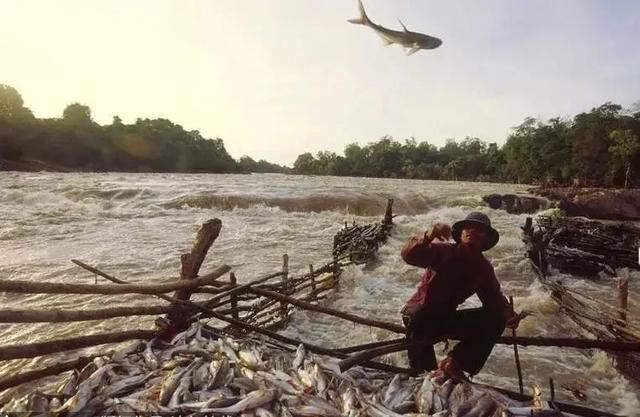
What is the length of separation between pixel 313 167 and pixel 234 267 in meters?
95.7

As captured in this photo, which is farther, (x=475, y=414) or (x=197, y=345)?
(x=197, y=345)

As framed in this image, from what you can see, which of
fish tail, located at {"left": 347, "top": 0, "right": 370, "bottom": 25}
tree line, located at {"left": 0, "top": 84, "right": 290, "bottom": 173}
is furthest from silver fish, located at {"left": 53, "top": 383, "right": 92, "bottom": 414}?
tree line, located at {"left": 0, "top": 84, "right": 290, "bottom": 173}

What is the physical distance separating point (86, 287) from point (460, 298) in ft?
11.5

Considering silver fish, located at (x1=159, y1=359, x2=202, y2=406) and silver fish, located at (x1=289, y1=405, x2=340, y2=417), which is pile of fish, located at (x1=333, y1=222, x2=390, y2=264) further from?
silver fish, located at (x1=289, y1=405, x2=340, y2=417)

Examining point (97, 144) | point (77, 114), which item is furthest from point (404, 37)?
point (77, 114)

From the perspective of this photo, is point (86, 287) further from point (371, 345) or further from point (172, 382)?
point (371, 345)

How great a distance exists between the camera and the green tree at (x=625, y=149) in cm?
4022

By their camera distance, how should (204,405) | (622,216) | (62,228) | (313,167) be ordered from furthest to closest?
(313,167) → (622,216) → (62,228) → (204,405)

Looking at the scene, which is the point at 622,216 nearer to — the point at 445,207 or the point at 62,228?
the point at 445,207

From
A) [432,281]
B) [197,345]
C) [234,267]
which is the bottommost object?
[234,267]

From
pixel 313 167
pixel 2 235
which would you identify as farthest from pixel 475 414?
pixel 313 167

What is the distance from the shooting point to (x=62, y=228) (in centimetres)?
1859

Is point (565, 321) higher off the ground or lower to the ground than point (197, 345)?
lower

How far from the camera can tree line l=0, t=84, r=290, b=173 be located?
5359 cm
